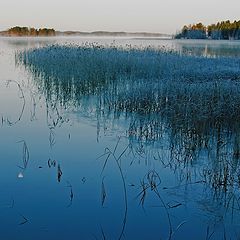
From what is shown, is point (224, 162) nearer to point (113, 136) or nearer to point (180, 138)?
point (180, 138)

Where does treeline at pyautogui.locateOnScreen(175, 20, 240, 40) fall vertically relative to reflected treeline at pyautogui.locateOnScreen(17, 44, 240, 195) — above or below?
above

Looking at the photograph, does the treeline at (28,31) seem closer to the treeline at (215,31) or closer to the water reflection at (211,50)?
the treeline at (215,31)

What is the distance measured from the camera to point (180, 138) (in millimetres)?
7117

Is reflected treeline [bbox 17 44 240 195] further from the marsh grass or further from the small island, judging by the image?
the small island

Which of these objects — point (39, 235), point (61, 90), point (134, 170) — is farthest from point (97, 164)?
point (61, 90)

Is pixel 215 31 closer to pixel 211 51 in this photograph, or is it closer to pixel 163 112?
pixel 211 51

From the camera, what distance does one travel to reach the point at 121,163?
5.95 m

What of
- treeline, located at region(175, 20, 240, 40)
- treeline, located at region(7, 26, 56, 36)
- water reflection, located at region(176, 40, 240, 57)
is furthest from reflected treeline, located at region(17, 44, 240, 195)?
treeline, located at region(7, 26, 56, 36)

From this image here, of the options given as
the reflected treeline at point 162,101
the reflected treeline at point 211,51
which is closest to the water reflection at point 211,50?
the reflected treeline at point 211,51

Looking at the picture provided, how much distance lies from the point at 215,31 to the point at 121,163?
104 meters

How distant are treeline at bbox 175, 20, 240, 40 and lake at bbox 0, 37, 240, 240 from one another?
302 feet

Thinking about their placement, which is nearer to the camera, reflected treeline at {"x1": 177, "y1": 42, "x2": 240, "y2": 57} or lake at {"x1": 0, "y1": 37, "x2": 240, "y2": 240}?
lake at {"x1": 0, "y1": 37, "x2": 240, "y2": 240}

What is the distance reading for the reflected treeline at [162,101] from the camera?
21.1ft

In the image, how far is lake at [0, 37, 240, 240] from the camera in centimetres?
409
